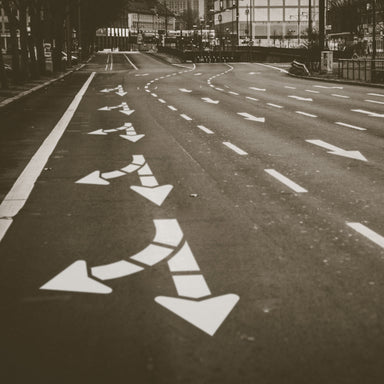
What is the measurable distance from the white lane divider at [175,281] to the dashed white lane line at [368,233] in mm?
1573

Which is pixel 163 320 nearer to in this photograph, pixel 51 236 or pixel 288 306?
pixel 288 306

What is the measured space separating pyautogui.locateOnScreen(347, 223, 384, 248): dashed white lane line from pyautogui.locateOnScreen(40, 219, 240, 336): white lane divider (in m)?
1.57

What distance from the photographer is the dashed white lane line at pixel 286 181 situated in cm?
1005

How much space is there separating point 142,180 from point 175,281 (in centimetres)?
504

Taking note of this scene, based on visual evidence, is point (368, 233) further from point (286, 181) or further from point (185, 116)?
point (185, 116)

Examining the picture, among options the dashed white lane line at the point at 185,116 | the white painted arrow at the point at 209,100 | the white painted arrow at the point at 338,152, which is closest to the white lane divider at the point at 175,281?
the white painted arrow at the point at 338,152

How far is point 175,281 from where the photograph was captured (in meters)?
6.04

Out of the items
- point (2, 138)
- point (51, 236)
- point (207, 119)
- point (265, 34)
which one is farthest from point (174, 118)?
point (265, 34)

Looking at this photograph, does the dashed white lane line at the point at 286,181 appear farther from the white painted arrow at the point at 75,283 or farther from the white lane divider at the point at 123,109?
the white lane divider at the point at 123,109

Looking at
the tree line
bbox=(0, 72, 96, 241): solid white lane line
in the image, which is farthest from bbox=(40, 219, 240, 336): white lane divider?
the tree line

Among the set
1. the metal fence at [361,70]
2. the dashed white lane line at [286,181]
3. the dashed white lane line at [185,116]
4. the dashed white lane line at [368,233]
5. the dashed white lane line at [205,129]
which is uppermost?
the dashed white lane line at [368,233]

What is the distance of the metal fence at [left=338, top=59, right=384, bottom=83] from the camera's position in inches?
1623

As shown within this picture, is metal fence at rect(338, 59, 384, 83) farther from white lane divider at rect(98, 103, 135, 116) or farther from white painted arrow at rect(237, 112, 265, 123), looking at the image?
white painted arrow at rect(237, 112, 265, 123)

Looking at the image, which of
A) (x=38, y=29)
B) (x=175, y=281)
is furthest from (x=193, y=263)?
(x=38, y=29)
